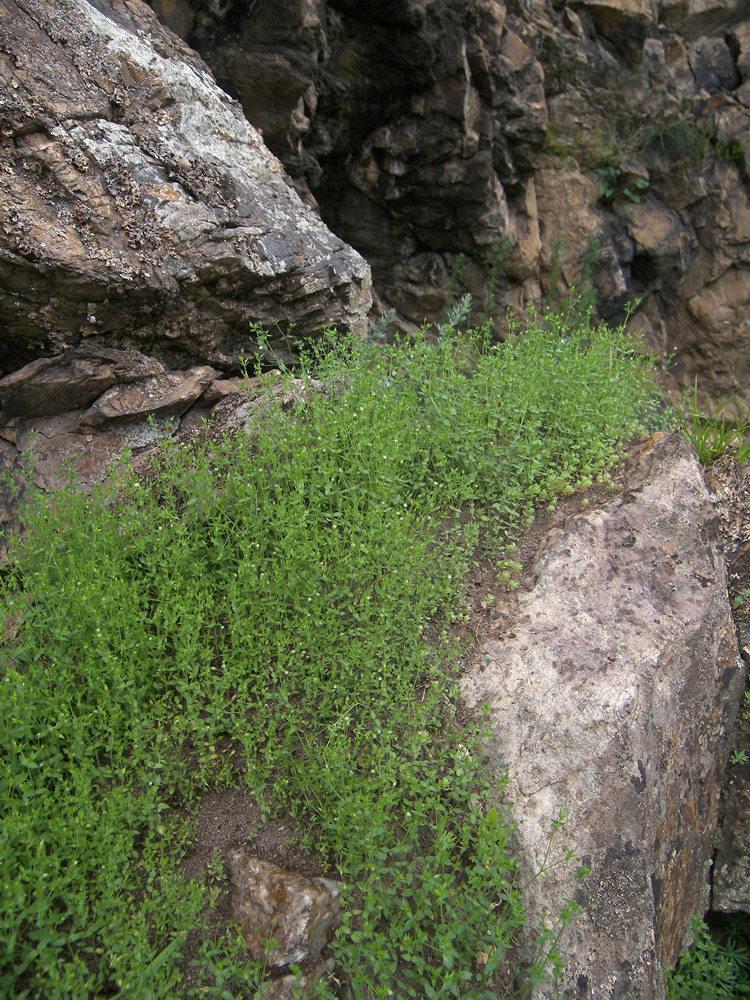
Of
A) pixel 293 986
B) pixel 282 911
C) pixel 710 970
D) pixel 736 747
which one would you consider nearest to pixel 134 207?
pixel 282 911

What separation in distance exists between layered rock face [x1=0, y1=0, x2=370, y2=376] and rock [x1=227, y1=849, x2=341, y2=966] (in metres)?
3.29

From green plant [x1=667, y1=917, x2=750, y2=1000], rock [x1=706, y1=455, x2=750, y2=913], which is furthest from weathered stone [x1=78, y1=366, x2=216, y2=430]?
green plant [x1=667, y1=917, x2=750, y2=1000]

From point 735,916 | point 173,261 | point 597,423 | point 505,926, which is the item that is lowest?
point 735,916

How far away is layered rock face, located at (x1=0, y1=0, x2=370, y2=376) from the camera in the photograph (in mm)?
4129

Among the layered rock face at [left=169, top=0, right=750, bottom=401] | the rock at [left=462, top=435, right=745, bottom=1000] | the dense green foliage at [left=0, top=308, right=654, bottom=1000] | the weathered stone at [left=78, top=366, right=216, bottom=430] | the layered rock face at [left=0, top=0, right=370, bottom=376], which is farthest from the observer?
the layered rock face at [left=169, top=0, right=750, bottom=401]

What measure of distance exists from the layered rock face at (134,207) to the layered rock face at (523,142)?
1258mm

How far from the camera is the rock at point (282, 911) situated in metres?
2.73

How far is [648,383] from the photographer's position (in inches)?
223

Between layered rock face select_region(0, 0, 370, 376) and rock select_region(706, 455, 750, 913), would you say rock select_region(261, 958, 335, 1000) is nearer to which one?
rock select_region(706, 455, 750, 913)

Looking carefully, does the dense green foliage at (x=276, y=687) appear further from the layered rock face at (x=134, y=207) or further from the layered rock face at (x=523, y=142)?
the layered rock face at (x=523, y=142)

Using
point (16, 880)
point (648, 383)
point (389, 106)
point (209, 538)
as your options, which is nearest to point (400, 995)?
point (16, 880)

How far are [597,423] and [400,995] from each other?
345cm

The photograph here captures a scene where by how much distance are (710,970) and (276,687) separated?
9.99 feet

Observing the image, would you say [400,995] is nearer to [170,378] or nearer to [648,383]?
[170,378]
